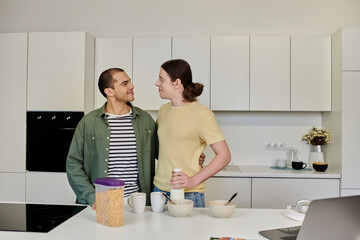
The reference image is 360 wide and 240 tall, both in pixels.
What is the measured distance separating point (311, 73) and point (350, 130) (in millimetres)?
646

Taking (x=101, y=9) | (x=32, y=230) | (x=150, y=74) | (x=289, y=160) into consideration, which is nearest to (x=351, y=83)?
(x=289, y=160)

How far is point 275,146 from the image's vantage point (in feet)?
12.4

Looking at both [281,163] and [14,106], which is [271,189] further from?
[14,106]

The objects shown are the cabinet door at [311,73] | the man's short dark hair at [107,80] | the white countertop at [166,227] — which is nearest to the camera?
the white countertop at [166,227]

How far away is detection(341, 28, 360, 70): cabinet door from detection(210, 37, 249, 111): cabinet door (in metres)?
0.85

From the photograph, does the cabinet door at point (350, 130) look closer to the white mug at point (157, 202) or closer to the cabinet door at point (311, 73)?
the cabinet door at point (311, 73)

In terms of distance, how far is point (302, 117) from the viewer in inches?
148

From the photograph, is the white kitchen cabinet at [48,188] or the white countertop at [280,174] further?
the white kitchen cabinet at [48,188]

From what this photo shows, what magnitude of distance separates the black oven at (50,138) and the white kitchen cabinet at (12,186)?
6.5 inches

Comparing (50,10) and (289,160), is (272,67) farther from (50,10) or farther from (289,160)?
(50,10)

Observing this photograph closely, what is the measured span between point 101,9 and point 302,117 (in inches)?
94.3

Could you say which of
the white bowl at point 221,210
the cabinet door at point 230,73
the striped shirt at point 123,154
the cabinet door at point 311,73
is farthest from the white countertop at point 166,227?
the cabinet door at point 311,73

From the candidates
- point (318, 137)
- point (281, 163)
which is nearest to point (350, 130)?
point (318, 137)

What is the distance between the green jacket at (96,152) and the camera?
196 centimetres
